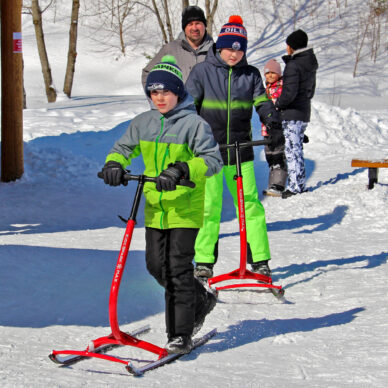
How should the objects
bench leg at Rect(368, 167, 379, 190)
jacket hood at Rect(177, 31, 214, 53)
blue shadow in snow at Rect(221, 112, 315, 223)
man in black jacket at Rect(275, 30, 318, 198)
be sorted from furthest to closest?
bench leg at Rect(368, 167, 379, 190), man in black jacket at Rect(275, 30, 318, 198), blue shadow in snow at Rect(221, 112, 315, 223), jacket hood at Rect(177, 31, 214, 53)

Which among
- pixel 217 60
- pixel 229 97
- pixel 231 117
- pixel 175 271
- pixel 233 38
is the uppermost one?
pixel 233 38

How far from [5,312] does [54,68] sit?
23223mm

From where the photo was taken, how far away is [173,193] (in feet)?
13.9

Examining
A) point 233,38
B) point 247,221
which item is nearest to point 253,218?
point 247,221

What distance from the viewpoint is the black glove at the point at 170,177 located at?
3859 mm

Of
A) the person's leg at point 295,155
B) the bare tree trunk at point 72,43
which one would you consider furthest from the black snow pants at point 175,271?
the bare tree trunk at point 72,43

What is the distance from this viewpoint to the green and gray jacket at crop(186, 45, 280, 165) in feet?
19.7

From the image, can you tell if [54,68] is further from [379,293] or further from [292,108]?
[379,293]

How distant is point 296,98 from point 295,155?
0.78 m

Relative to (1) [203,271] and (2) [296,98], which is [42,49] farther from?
(1) [203,271]

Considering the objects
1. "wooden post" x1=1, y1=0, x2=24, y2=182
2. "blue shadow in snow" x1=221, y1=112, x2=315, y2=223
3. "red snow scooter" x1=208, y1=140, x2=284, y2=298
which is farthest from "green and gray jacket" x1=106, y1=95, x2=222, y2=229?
"wooden post" x1=1, y1=0, x2=24, y2=182

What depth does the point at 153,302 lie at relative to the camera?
559 cm

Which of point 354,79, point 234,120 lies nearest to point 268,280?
point 234,120

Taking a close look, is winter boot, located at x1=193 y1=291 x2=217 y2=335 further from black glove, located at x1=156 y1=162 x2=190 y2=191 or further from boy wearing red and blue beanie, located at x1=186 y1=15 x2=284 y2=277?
boy wearing red and blue beanie, located at x1=186 y1=15 x2=284 y2=277
